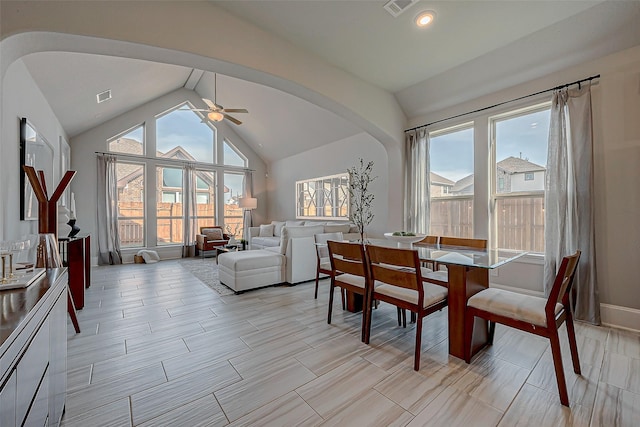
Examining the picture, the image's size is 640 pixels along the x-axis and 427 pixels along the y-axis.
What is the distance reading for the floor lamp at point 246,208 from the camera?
24.6 feet

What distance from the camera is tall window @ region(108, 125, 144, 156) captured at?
20.2 ft

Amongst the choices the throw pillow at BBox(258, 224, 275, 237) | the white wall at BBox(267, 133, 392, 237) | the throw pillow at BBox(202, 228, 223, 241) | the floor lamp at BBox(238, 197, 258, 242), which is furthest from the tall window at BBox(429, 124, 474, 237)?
the throw pillow at BBox(202, 228, 223, 241)

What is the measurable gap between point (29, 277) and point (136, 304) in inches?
93.3

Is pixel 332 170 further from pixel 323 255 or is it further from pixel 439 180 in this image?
pixel 323 255

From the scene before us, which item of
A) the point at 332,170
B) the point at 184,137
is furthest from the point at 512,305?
the point at 184,137

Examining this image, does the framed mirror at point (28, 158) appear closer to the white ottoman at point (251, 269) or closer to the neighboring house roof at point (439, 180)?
the white ottoman at point (251, 269)

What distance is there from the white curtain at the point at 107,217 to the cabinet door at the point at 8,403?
6327mm

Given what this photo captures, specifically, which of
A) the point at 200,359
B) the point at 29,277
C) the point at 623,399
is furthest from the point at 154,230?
the point at 623,399

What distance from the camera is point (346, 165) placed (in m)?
5.72

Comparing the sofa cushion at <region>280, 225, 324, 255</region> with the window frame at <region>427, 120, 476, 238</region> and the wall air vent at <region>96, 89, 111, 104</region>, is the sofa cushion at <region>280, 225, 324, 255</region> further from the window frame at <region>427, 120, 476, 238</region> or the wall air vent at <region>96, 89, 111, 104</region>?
the wall air vent at <region>96, 89, 111, 104</region>

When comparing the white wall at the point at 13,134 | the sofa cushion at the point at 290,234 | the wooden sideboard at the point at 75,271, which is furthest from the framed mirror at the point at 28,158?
the sofa cushion at the point at 290,234

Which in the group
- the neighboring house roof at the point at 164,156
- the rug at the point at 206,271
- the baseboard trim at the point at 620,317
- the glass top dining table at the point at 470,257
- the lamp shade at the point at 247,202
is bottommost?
the rug at the point at 206,271

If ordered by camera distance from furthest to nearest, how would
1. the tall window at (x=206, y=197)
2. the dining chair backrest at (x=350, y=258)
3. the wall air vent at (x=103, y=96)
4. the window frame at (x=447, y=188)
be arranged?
1. the tall window at (x=206, y=197)
2. the wall air vent at (x=103, y=96)
3. the window frame at (x=447, y=188)
4. the dining chair backrest at (x=350, y=258)

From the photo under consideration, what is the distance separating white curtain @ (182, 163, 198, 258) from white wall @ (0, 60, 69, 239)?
12.5 feet
